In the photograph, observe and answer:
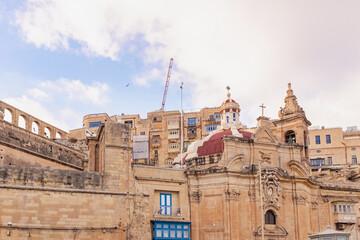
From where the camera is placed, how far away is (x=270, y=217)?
3519 cm

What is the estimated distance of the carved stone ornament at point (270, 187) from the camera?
34750 mm

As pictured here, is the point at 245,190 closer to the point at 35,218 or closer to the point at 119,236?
the point at 119,236

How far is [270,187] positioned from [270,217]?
2.12m

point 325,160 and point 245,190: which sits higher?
point 325,160

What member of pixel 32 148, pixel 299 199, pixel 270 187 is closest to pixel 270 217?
pixel 270 187

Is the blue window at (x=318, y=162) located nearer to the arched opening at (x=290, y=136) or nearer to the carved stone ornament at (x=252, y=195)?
the arched opening at (x=290, y=136)

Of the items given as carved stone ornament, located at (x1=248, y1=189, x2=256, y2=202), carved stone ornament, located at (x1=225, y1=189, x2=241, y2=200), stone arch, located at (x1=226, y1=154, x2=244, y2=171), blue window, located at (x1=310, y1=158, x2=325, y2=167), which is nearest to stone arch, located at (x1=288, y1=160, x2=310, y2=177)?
carved stone ornament, located at (x1=248, y1=189, x2=256, y2=202)

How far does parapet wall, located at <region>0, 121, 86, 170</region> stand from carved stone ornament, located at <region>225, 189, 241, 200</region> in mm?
12779

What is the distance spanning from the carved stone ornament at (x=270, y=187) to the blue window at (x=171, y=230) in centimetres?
587

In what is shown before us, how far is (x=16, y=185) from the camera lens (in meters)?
26.1

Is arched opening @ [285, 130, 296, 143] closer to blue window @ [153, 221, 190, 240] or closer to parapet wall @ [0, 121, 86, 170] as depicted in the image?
blue window @ [153, 221, 190, 240]

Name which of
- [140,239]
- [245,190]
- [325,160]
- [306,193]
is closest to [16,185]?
[140,239]

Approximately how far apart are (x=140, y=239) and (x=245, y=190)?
8.74m

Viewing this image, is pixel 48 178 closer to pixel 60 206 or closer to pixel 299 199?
pixel 60 206
